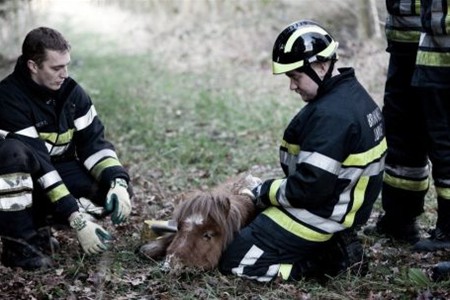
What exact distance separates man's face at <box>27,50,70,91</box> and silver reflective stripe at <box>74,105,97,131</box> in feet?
1.35

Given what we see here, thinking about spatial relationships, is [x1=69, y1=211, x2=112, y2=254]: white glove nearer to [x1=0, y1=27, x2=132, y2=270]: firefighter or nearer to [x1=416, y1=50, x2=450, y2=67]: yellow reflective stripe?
[x1=0, y1=27, x2=132, y2=270]: firefighter

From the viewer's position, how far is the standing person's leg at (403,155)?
237 inches

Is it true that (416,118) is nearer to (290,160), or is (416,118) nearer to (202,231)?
(290,160)

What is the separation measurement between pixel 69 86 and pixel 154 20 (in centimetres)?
1963

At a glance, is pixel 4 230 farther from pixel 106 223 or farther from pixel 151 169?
pixel 151 169

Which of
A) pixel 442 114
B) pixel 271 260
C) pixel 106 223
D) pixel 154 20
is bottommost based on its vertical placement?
pixel 154 20

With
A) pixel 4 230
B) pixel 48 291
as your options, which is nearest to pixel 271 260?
pixel 48 291

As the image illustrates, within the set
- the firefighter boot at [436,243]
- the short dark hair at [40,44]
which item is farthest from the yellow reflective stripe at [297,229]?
the short dark hair at [40,44]

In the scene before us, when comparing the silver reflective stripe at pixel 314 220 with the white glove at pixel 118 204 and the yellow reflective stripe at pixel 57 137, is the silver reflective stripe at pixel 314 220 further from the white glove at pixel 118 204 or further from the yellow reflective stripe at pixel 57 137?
the yellow reflective stripe at pixel 57 137

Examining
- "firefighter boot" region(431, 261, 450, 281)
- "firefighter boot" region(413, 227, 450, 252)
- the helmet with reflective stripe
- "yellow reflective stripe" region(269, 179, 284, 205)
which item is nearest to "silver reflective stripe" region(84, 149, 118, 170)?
"yellow reflective stripe" region(269, 179, 284, 205)

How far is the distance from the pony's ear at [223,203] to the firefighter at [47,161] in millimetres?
857

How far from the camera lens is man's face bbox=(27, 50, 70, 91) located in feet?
18.4

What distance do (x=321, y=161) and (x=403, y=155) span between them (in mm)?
1504

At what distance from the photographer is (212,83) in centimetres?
1520
